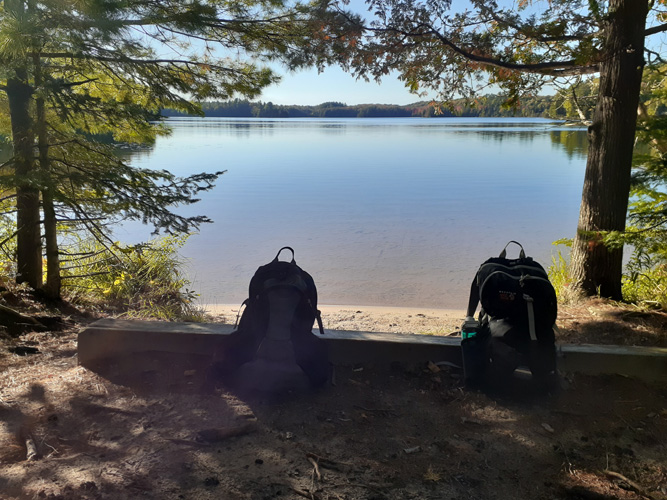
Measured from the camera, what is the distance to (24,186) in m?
4.84

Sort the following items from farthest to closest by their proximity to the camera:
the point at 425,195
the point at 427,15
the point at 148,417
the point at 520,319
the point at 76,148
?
1. the point at 425,195
2. the point at 76,148
3. the point at 427,15
4. the point at 520,319
5. the point at 148,417

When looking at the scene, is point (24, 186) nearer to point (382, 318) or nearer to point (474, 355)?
point (474, 355)

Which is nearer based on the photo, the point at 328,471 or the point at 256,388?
the point at 328,471

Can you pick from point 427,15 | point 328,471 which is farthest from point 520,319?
point 427,15

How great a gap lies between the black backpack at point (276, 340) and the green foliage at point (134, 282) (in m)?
3.18

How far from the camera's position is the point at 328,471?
2414 mm

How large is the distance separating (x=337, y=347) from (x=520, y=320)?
121cm

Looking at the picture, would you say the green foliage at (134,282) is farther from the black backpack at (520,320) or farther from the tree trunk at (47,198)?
the black backpack at (520,320)

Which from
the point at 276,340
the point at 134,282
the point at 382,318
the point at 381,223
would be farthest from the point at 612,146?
the point at 381,223

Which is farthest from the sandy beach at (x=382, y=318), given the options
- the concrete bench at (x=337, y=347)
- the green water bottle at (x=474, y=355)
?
the green water bottle at (x=474, y=355)

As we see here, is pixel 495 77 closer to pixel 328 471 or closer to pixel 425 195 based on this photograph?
pixel 328 471

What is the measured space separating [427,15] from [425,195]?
48.1 feet

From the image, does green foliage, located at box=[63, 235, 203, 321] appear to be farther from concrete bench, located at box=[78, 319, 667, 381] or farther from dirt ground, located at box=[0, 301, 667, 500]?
dirt ground, located at box=[0, 301, 667, 500]

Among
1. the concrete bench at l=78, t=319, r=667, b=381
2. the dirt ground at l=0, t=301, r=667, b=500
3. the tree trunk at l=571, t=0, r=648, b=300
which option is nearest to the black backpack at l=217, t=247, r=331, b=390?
the dirt ground at l=0, t=301, r=667, b=500
